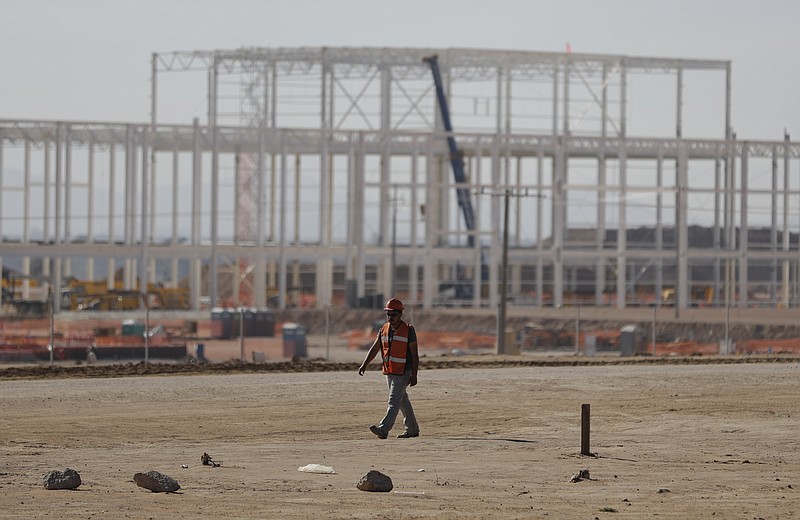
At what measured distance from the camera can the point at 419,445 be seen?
1653cm

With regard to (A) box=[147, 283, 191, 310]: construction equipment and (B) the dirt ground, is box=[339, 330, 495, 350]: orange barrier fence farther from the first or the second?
(A) box=[147, 283, 191, 310]: construction equipment

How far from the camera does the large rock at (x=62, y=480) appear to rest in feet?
41.9

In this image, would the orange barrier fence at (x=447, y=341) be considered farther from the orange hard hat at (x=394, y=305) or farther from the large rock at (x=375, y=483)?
the large rock at (x=375, y=483)

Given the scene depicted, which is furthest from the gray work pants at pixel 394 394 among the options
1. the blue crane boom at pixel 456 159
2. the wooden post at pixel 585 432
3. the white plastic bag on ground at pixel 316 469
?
the blue crane boom at pixel 456 159

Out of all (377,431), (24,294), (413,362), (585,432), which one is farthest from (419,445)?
(24,294)

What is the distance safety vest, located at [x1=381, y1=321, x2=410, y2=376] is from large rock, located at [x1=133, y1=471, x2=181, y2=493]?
434cm

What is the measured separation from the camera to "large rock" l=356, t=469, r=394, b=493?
41.7 feet

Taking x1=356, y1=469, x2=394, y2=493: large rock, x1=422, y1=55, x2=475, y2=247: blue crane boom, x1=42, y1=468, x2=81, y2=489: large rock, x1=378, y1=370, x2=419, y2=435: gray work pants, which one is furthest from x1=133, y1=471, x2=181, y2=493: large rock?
x1=422, y1=55, x2=475, y2=247: blue crane boom

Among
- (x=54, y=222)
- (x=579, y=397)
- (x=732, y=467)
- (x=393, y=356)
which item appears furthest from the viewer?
(x=54, y=222)

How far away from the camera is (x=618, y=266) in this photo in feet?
214

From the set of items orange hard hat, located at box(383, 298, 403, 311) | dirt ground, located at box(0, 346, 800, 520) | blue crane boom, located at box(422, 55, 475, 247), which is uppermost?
blue crane boom, located at box(422, 55, 475, 247)

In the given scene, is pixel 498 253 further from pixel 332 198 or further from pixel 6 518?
pixel 6 518

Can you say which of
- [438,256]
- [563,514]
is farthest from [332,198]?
[563,514]

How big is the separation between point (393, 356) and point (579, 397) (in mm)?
7670
